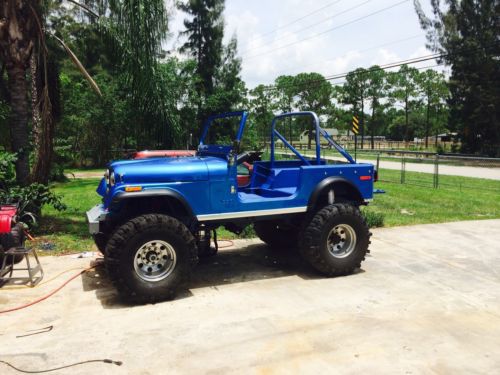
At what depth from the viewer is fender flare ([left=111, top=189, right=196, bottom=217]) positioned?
4828 millimetres

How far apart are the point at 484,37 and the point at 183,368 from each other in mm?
37039

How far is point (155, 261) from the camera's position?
5.08 metres

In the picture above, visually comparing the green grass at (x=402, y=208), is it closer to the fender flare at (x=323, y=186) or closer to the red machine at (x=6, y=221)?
the red machine at (x=6, y=221)

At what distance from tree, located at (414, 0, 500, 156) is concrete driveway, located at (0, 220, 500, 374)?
1238 inches

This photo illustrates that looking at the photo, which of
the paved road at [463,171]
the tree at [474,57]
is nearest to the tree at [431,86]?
the tree at [474,57]

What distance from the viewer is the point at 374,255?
23.1 feet

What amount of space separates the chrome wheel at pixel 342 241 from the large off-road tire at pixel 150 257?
1.91 metres

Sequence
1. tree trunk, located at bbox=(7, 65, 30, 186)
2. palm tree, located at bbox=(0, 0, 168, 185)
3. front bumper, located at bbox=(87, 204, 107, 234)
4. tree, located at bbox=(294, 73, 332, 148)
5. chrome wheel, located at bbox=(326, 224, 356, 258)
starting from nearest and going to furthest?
front bumper, located at bbox=(87, 204, 107, 234), chrome wheel, located at bbox=(326, 224, 356, 258), palm tree, located at bbox=(0, 0, 168, 185), tree trunk, located at bbox=(7, 65, 30, 186), tree, located at bbox=(294, 73, 332, 148)

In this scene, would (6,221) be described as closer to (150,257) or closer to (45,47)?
(150,257)

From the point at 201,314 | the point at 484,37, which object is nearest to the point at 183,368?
the point at 201,314

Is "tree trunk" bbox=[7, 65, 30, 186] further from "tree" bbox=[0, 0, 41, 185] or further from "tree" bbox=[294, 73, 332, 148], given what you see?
"tree" bbox=[294, 73, 332, 148]

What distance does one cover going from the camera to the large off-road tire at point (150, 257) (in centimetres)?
483

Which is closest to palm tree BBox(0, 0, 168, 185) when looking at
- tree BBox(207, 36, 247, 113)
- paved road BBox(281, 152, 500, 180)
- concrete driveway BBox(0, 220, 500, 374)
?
concrete driveway BBox(0, 220, 500, 374)

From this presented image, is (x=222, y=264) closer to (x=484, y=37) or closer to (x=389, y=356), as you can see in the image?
(x=389, y=356)
